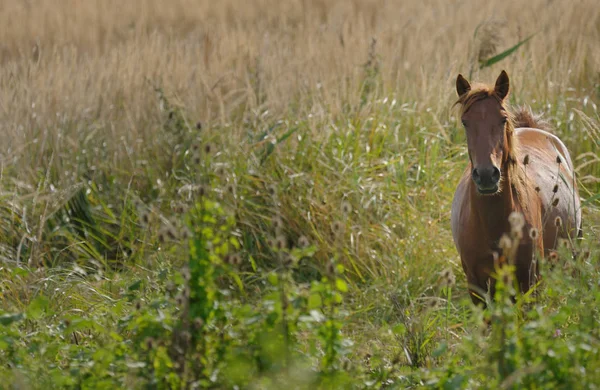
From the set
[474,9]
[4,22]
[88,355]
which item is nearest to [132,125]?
[88,355]

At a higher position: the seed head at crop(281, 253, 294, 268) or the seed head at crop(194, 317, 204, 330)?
the seed head at crop(281, 253, 294, 268)

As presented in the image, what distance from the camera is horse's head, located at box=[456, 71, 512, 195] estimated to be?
418 centimetres

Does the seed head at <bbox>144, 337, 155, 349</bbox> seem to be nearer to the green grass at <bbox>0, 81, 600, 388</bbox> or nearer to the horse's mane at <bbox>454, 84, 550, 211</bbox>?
the green grass at <bbox>0, 81, 600, 388</bbox>

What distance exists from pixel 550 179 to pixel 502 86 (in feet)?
2.74

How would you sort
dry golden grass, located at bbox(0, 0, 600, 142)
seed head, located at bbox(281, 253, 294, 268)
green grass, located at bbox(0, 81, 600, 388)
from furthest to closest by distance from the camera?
1. dry golden grass, located at bbox(0, 0, 600, 142)
2. green grass, located at bbox(0, 81, 600, 388)
3. seed head, located at bbox(281, 253, 294, 268)

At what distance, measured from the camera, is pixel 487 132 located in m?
4.39

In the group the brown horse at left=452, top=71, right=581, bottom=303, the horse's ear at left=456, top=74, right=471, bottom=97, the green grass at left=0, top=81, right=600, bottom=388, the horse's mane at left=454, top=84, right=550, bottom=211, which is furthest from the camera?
the horse's ear at left=456, top=74, right=471, bottom=97

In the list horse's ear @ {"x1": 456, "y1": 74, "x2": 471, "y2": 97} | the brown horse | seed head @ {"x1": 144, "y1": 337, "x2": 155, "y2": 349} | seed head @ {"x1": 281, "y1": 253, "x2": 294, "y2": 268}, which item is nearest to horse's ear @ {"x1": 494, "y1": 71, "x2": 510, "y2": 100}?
the brown horse

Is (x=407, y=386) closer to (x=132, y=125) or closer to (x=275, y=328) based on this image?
(x=275, y=328)

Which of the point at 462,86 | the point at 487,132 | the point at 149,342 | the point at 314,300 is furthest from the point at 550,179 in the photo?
the point at 149,342

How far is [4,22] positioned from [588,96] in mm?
8240

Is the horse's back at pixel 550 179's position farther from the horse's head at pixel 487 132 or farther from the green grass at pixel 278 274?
the horse's head at pixel 487 132

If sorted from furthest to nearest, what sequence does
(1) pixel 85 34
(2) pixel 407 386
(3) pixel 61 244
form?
1. (1) pixel 85 34
2. (3) pixel 61 244
3. (2) pixel 407 386

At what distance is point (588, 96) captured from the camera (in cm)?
686
